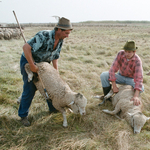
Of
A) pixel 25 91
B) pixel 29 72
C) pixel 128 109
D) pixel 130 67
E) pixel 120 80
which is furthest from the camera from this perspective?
pixel 120 80

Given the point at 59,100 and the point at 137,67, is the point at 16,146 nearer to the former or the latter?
the point at 59,100

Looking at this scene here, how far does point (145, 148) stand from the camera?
92.0 inches

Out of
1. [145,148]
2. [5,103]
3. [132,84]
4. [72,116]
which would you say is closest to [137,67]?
[132,84]

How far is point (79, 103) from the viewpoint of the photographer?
2.46 metres

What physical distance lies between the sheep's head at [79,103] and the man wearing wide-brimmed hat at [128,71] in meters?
1.31

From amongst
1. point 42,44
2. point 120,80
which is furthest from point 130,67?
point 42,44

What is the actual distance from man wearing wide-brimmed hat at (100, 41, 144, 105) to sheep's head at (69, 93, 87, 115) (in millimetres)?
1307

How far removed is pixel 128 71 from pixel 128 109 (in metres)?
1.01

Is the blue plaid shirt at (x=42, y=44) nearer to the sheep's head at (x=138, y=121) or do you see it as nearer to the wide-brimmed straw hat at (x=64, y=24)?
the wide-brimmed straw hat at (x=64, y=24)

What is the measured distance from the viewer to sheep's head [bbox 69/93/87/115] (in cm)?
246

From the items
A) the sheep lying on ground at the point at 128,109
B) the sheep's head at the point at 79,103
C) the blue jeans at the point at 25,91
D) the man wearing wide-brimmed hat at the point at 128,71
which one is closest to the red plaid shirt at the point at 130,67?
the man wearing wide-brimmed hat at the point at 128,71

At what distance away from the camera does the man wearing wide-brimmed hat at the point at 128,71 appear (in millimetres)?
3052

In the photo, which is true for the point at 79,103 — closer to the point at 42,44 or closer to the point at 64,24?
the point at 42,44

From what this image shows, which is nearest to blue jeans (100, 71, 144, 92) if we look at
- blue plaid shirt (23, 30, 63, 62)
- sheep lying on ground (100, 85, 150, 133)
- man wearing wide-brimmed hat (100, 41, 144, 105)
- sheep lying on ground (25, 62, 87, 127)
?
man wearing wide-brimmed hat (100, 41, 144, 105)
